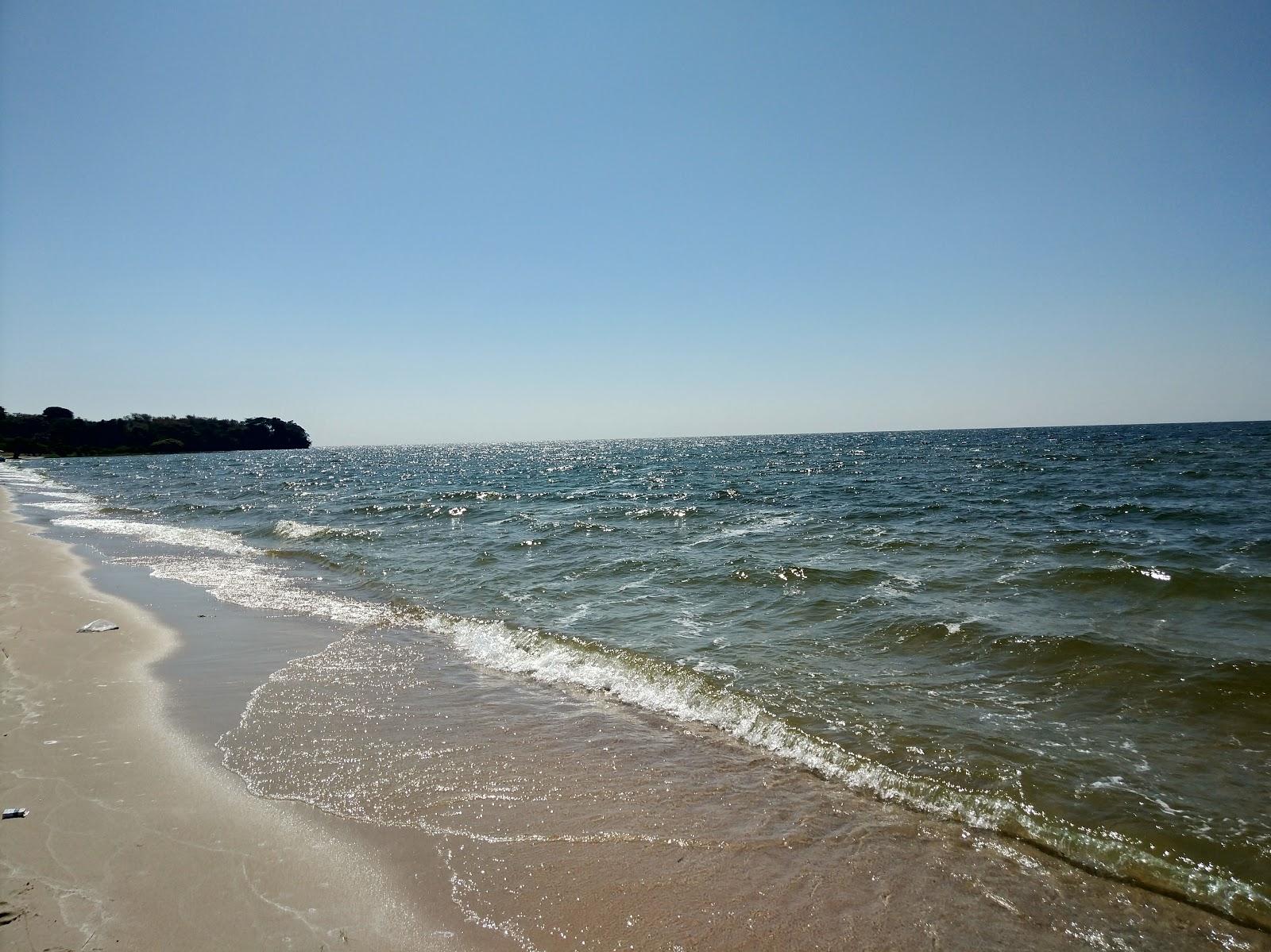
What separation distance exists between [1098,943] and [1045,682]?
4.74 metres

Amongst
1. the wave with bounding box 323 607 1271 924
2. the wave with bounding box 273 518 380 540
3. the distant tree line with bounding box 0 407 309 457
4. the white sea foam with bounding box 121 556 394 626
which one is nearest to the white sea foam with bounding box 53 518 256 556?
the wave with bounding box 273 518 380 540

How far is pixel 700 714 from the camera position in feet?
23.8

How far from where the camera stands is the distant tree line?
120 meters

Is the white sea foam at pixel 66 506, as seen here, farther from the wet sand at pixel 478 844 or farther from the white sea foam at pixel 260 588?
the wet sand at pixel 478 844

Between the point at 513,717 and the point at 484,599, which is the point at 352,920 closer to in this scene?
the point at 513,717

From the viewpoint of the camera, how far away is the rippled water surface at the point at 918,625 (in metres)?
5.43

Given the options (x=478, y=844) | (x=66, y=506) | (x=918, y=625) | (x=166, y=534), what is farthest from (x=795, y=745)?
(x=66, y=506)

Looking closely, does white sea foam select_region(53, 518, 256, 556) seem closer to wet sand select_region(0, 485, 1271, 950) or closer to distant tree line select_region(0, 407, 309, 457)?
wet sand select_region(0, 485, 1271, 950)

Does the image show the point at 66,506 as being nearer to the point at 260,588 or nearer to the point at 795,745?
the point at 260,588

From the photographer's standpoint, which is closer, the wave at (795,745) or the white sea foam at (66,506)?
the wave at (795,745)

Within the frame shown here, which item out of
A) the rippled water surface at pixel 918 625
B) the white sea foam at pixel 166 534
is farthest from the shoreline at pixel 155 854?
the white sea foam at pixel 166 534

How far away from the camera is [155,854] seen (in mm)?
4312

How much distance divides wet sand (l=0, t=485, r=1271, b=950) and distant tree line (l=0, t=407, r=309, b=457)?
480ft

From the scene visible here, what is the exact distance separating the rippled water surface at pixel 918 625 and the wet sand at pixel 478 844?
691mm
